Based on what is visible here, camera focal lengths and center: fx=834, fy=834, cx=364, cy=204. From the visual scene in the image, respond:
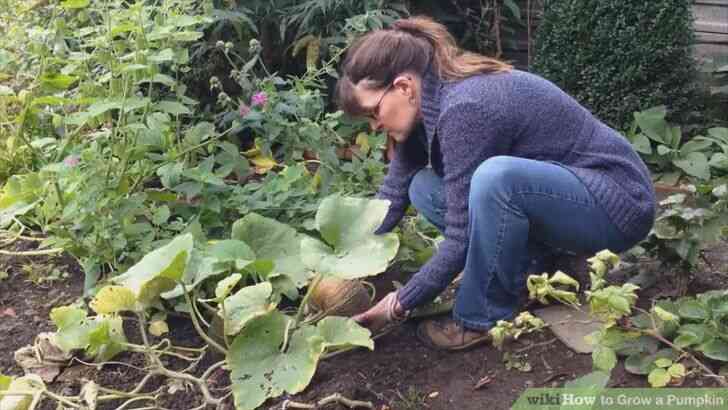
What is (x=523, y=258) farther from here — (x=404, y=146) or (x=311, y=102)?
(x=311, y=102)

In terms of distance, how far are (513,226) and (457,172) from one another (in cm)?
21

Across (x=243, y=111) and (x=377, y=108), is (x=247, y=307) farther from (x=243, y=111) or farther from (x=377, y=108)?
(x=243, y=111)

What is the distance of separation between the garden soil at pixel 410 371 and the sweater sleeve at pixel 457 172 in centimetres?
23

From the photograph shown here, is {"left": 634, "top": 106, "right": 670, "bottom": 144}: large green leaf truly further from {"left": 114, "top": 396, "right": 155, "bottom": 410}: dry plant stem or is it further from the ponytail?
{"left": 114, "top": 396, "right": 155, "bottom": 410}: dry plant stem

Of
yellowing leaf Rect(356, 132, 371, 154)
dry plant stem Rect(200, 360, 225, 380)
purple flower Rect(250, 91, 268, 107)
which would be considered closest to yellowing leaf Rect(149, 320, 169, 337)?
dry plant stem Rect(200, 360, 225, 380)

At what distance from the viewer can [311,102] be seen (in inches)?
122

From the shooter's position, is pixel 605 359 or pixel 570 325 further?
pixel 570 325

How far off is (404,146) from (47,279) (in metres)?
1.36

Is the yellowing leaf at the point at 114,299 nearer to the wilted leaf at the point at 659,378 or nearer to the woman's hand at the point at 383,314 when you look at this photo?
the woman's hand at the point at 383,314

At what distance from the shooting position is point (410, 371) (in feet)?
7.66

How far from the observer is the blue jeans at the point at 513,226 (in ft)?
7.19

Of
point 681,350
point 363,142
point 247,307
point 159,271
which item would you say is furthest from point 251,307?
point 363,142

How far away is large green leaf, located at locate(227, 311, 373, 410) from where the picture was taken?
77.7 inches

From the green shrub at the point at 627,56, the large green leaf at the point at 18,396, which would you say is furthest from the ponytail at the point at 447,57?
the green shrub at the point at 627,56
